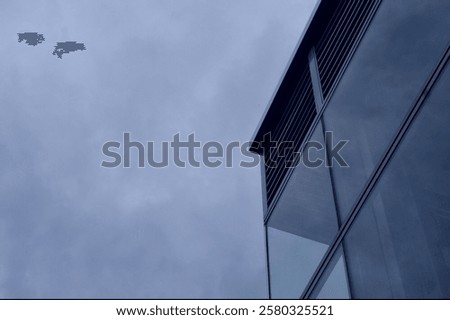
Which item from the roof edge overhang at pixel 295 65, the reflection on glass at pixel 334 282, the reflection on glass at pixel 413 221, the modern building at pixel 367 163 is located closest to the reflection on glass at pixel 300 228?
the modern building at pixel 367 163

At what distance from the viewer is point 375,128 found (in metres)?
8.76

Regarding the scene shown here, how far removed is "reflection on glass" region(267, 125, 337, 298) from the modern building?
0.02 m

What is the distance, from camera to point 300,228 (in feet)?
33.2

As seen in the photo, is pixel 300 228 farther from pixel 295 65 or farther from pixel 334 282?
pixel 295 65

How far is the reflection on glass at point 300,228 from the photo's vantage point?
31.1 ft

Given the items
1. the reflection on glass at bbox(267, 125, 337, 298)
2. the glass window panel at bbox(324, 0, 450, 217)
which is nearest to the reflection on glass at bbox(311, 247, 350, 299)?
the reflection on glass at bbox(267, 125, 337, 298)

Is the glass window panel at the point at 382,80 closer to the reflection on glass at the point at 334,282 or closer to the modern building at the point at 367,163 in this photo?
the modern building at the point at 367,163

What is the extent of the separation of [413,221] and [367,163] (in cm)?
166

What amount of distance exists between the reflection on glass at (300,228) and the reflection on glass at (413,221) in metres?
1.08

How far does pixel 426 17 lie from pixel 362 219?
103 inches
